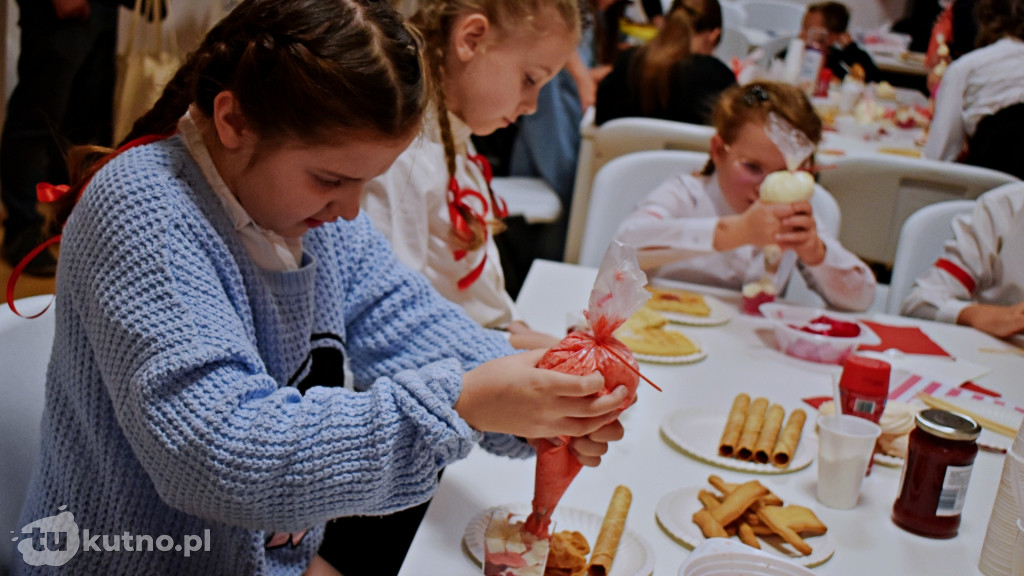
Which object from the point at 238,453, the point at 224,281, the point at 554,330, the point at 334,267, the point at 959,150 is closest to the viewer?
the point at 238,453

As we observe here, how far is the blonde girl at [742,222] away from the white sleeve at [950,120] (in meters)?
1.77

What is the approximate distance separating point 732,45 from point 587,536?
203 inches

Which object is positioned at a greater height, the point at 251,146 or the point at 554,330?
the point at 251,146

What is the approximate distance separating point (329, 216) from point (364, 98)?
0.15m

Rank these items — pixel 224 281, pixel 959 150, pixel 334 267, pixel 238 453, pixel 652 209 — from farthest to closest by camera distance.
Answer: pixel 959 150 < pixel 652 209 < pixel 334 267 < pixel 224 281 < pixel 238 453

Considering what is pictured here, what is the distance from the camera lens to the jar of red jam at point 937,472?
1.06 meters

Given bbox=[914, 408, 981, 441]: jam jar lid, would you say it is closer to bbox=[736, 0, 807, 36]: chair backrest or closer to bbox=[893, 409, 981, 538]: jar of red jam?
bbox=[893, 409, 981, 538]: jar of red jam

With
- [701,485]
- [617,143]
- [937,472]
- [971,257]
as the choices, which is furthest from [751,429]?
[617,143]

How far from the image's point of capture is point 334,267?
1.20 metres

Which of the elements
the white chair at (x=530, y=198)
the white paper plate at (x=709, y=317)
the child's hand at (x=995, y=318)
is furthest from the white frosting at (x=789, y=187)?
the white chair at (x=530, y=198)

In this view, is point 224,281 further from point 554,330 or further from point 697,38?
point 697,38

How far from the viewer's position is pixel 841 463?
1.14 meters

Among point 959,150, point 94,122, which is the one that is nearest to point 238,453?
point 94,122

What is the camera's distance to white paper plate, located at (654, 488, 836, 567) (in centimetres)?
103
